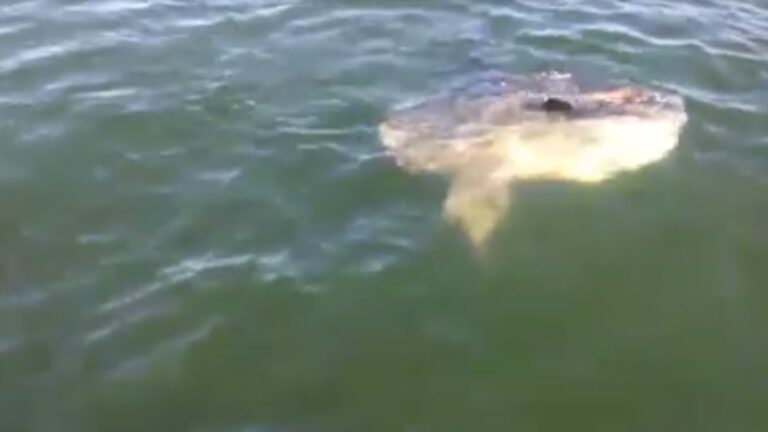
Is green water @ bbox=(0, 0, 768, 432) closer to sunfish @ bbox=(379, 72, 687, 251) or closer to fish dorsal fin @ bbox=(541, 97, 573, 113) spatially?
sunfish @ bbox=(379, 72, 687, 251)

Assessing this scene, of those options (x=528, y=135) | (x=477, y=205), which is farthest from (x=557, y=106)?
(x=477, y=205)

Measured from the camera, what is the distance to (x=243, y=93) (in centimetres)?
1104

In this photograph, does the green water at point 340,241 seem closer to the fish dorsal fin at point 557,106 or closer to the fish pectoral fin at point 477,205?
the fish pectoral fin at point 477,205

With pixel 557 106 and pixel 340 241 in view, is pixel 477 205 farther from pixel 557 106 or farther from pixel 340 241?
pixel 557 106

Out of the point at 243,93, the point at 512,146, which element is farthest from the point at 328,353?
the point at 243,93

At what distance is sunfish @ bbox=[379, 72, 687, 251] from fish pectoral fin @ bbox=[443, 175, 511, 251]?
1cm

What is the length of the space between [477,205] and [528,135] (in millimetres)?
1142

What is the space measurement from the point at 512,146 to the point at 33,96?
469 cm

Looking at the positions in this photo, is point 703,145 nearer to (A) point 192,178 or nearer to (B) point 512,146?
(B) point 512,146

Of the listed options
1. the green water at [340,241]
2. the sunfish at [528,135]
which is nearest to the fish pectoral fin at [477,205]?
the sunfish at [528,135]

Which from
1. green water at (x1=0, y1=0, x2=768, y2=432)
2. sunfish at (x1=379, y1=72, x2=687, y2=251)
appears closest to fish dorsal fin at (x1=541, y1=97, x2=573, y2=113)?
sunfish at (x1=379, y1=72, x2=687, y2=251)

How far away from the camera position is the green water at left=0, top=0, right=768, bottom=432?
762 centimetres

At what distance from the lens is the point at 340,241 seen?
9055mm

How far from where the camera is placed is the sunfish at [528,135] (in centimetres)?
1005
